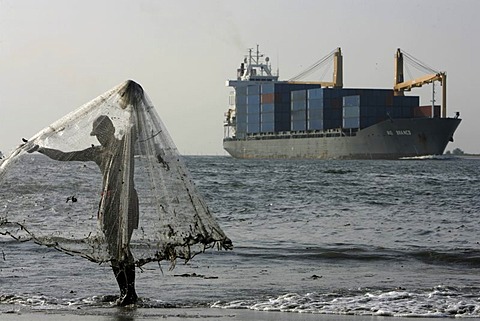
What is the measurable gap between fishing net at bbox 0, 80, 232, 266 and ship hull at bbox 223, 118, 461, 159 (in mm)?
90389

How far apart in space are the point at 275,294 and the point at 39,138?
128 inches

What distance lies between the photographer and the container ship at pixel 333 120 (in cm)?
9894

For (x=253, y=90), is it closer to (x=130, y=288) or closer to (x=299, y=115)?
(x=299, y=115)

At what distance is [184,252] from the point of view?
850 cm

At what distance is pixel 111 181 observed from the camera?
844 centimetres

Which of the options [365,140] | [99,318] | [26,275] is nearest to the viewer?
[99,318]

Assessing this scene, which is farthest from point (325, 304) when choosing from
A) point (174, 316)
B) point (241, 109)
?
point (241, 109)

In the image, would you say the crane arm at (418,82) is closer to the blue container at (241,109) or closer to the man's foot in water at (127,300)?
the blue container at (241,109)

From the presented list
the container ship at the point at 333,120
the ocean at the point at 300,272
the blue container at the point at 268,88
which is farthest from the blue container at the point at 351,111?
the ocean at the point at 300,272

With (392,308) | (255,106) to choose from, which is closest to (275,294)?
(392,308)

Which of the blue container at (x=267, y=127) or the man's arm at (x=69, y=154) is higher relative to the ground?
the blue container at (x=267, y=127)

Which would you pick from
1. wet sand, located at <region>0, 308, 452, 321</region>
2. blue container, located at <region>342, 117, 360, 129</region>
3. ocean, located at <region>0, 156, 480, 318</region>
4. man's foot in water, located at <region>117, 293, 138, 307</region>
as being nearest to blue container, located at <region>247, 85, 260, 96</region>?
blue container, located at <region>342, 117, 360, 129</region>

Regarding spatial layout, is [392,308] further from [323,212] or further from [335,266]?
[323,212]

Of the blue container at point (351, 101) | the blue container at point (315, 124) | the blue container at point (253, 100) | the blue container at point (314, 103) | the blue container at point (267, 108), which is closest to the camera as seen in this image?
the blue container at point (351, 101)
